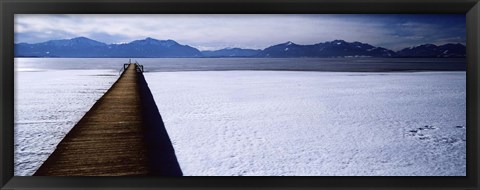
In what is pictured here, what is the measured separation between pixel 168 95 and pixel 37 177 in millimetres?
1006

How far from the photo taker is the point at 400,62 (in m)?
2.60

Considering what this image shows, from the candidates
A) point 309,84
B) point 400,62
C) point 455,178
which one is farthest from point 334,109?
point 455,178

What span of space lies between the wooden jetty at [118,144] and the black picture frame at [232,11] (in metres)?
0.08


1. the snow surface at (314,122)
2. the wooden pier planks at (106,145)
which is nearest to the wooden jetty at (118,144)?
the wooden pier planks at (106,145)

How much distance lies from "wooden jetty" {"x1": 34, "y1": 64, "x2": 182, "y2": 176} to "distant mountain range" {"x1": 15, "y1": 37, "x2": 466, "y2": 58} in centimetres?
13

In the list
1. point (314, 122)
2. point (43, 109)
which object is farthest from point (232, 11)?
point (43, 109)

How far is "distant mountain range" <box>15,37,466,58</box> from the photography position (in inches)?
97.3

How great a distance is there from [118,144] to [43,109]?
0.49m

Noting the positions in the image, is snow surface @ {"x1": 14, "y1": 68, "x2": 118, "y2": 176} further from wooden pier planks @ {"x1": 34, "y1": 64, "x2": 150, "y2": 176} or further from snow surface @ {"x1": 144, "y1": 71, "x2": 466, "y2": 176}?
snow surface @ {"x1": 144, "y1": 71, "x2": 466, "y2": 176}

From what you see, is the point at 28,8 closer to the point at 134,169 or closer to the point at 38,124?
the point at 38,124

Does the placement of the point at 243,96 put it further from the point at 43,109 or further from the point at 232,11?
the point at 43,109

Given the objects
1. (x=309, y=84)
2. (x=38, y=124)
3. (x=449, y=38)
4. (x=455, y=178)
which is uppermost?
(x=449, y=38)

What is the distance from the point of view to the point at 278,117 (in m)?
2.65

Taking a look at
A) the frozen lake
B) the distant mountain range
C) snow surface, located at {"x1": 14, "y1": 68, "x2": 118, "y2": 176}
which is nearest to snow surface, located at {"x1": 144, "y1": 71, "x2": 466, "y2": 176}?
the frozen lake
